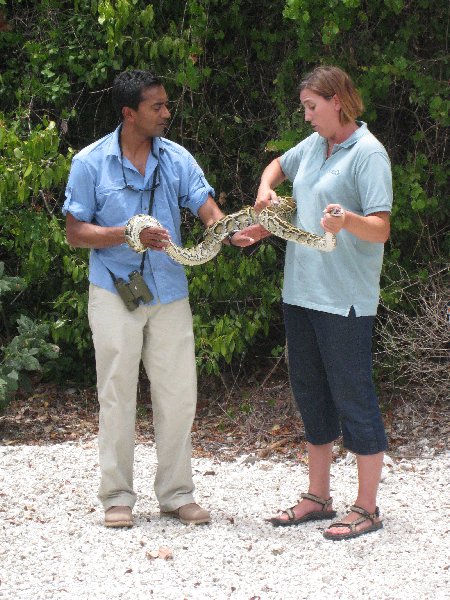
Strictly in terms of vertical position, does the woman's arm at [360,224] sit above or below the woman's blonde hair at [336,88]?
below

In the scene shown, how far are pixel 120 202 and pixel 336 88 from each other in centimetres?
123

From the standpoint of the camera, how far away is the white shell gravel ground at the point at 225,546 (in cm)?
462

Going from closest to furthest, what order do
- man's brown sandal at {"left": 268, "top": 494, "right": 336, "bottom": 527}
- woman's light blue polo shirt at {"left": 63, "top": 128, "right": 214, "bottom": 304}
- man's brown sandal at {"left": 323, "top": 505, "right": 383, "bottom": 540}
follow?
man's brown sandal at {"left": 323, "top": 505, "right": 383, "bottom": 540}, woman's light blue polo shirt at {"left": 63, "top": 128, "right": 214, "bottom": 304}, man's brown sandal at {"left": 268, "top": 494, "right": 336, "bottom": 527}

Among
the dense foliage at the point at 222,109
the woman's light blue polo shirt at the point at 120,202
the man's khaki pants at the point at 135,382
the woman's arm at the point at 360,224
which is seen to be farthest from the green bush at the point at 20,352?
the woman's arm at the point at 360,224

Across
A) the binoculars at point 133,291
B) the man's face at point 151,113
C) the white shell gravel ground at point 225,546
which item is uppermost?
the man's face at point 151,113

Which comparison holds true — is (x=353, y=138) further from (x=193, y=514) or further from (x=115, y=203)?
(x=193, y=514)

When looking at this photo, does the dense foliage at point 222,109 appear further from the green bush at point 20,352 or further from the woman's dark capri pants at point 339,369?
the woman's dark capri pants at point 339,369

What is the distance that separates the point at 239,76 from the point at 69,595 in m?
5.17

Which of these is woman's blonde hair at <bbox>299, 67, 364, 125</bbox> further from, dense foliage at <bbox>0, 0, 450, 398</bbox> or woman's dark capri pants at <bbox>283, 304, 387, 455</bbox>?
dense foliage at <bbox>0, 0, 450, 398</bbox>

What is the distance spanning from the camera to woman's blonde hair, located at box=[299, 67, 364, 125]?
15.9 ft

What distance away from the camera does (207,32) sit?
8.01 meters

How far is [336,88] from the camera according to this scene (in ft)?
15.9

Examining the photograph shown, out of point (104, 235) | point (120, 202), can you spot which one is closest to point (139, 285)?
point (104, 235)

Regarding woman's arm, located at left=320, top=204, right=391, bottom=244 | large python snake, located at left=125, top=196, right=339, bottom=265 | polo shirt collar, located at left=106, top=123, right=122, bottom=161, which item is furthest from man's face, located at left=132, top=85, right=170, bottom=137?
woman's arm, located at left=320, top=204, right=391, bottom=244
